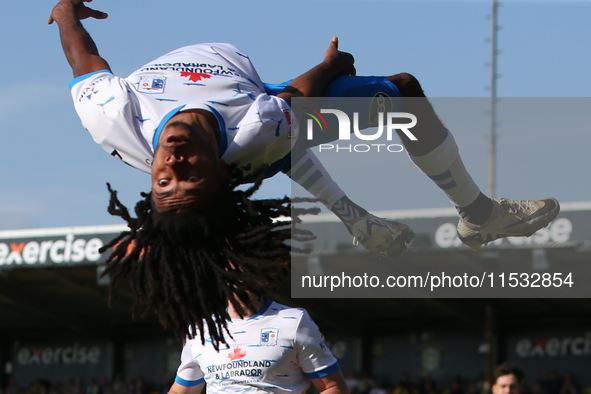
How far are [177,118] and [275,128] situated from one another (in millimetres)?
407

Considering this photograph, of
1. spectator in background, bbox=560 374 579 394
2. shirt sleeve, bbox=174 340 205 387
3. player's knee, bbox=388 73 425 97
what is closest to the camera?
player's knee, bbox=388 73 425 97

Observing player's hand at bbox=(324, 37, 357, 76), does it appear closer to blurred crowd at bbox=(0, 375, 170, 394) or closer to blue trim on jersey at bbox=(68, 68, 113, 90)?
blue trim on jersey at bbox=(68, 68, 113, 90)

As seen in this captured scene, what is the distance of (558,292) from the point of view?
1802cm

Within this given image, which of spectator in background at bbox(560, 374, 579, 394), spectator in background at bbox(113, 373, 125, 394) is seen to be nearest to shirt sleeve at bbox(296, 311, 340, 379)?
spectator in background at bbox(560, 374, 579, 394)

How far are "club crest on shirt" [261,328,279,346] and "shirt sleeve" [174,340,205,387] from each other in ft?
1.79

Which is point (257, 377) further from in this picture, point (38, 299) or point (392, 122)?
point (38, 299)

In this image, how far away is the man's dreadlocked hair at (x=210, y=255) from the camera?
3.27m

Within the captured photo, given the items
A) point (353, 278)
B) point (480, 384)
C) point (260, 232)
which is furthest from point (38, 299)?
point (260, 232)

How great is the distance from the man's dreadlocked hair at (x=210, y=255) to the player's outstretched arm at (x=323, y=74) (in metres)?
0.57

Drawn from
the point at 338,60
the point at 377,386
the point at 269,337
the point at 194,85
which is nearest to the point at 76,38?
the point at 194,85

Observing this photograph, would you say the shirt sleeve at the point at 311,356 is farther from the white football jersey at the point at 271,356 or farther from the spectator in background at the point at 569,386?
the spectator in background at the point at 569,386

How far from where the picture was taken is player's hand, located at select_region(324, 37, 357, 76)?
13.1 ft

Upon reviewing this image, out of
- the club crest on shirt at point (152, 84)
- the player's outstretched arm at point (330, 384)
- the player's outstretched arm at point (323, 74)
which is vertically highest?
the player's outstretched arm at point (323, 74)

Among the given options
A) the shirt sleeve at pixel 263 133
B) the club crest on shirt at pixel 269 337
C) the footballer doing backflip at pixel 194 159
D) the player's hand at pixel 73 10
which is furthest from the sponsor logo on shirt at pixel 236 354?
the player's hand at pixel 73 10
